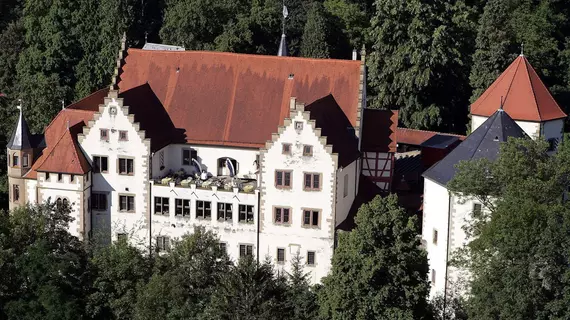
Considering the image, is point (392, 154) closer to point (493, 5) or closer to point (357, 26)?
point (493, 5)

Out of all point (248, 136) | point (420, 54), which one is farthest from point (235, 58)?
point (420, 54)

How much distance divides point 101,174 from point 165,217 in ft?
15.6

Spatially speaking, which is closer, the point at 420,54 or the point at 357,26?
the point at 420,54

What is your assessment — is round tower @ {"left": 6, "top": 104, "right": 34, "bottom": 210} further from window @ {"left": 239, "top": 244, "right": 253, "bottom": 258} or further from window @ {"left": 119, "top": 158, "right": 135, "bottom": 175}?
window @ {"left": 239, "top": 244, "right": 253, "bottom": 258}

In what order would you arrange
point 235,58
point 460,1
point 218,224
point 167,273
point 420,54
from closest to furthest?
point 167,273
point 218,224
point 235,58
point 420,54
point 460,1

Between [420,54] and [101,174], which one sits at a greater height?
[420,54]

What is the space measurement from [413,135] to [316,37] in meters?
15.7

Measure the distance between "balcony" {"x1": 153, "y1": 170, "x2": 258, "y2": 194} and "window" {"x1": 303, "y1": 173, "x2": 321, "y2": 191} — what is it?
345cm

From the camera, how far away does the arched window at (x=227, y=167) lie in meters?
71.5

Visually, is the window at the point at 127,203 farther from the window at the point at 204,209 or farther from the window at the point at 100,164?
the window at the point at 204,209

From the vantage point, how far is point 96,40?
343ft

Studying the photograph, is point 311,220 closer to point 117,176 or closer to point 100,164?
point 117,176

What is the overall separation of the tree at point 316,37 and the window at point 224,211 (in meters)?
35.6

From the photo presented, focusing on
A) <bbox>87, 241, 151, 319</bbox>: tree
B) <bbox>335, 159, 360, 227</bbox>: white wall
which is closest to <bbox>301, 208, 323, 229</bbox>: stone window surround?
<bbox>335, 159, 360, 227</bbox>: white wall
